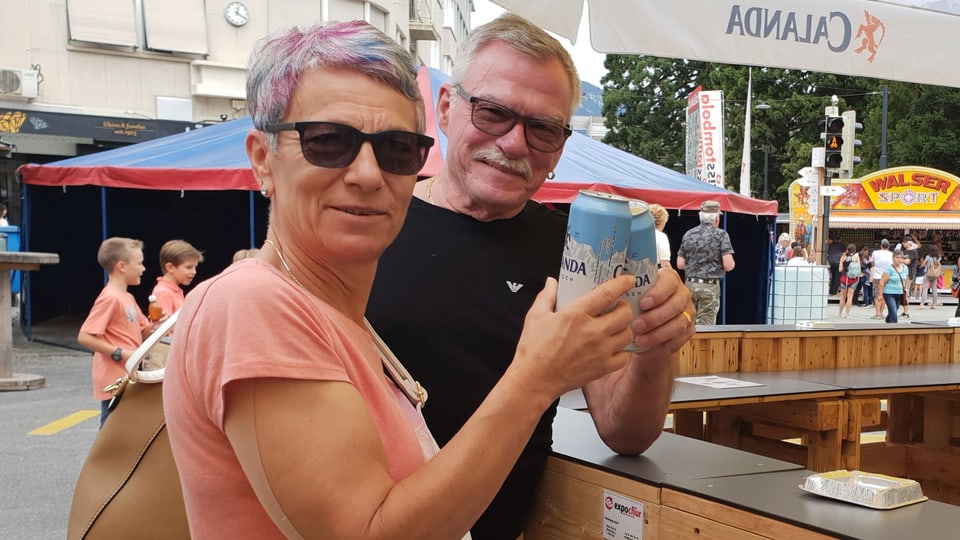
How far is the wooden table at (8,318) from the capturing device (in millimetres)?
7902

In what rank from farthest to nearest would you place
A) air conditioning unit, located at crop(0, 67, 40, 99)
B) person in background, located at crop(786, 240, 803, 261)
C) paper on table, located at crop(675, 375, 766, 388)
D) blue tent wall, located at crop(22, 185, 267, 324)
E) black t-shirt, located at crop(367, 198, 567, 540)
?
person in background, located at crop(786, 240, 803, 261) < air conditioning unit, located at crop(0, 67, 40, 99) < blue tent wall, located at crop(22, 185, 267, 324) < paper on table, located at crop(675, 375, 766, 388) < black t-shirt, located at crop(367, 198, 567, 540)

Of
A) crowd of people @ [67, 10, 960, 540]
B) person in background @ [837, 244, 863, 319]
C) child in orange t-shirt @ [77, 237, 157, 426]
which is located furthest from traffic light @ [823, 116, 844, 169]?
crowd of people @ [67, 10, 960, 540]

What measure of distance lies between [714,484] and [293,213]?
1.05m

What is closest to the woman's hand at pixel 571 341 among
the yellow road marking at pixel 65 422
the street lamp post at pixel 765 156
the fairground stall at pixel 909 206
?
the yellow road marking at pixel 65 422

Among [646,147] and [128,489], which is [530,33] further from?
[646,147]

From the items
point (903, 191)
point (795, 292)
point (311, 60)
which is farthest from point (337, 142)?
point (903, 191)

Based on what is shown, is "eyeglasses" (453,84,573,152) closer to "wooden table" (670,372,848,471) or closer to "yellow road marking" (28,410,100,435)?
"wooden table" (670,372,848,471)

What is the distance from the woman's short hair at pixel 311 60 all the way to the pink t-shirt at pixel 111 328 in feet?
14.1

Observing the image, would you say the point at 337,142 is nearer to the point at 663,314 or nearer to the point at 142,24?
the point at 663,314

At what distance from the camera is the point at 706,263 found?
9977 millimetres

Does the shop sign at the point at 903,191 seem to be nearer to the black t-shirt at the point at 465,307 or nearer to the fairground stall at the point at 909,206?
the fairground stall at the point at 909,206

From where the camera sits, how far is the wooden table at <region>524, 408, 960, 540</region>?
1.44 metres

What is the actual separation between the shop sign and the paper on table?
2801 cm

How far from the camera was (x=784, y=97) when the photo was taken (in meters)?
38.9
